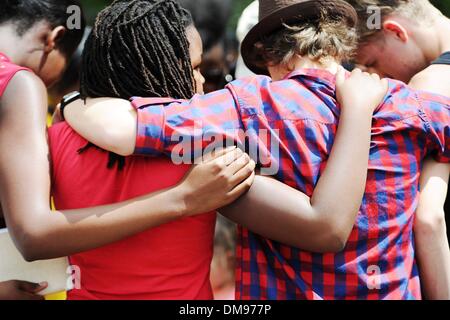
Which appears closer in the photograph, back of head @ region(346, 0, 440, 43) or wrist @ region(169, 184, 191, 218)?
wrist @ region(169, 184, 191, 218)

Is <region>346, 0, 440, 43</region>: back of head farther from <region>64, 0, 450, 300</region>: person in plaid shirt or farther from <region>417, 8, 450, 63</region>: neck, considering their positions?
<region>64, 0, 450, 300</region>: person in plaid shirt

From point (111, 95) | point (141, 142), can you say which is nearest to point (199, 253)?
point (141, 142)

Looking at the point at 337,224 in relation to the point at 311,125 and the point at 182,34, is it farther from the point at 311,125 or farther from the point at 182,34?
the point at 182,34

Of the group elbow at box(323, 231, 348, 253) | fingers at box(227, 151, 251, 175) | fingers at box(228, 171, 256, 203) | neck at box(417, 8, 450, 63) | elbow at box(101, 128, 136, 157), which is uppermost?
elbow at box(101, 128, 136, 157)

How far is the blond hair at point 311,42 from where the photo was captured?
168 centimetres

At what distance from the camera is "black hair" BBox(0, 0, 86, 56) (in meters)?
2.02

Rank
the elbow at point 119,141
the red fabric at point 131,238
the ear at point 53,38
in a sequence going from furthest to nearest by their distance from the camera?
the ear at point 53,38
the red fabric at point 131,238
the elbow at point 119,141

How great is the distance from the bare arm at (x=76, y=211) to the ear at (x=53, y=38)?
2.00 feet

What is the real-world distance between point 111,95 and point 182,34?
263mm

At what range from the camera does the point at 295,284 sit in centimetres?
163

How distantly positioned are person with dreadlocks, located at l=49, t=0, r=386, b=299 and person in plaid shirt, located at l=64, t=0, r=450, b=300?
45 millimetres

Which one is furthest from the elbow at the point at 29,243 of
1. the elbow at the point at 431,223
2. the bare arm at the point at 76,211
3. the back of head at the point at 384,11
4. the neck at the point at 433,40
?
the neck at the point at 433,40

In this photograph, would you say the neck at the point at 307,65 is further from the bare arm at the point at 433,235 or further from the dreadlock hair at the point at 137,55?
the bare arm at the point at 433,235

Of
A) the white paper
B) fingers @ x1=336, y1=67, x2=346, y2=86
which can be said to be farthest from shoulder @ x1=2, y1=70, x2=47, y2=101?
fingers @ x1=336, y1=67, x2=346, y2=86
